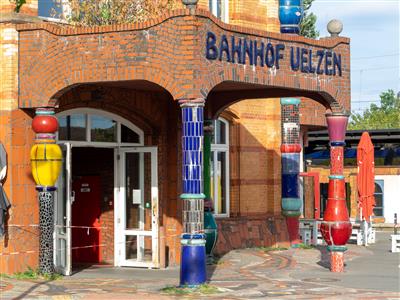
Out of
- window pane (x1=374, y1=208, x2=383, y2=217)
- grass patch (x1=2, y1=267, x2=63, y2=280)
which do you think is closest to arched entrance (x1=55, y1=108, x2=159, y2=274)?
grass patch (x1=2, y1=267, x2=63, y2=280)

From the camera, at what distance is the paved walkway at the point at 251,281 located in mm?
15109

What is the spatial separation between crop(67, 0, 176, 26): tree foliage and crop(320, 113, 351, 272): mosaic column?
419 centimetres

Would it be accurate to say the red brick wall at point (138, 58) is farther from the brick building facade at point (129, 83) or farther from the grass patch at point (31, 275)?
the grass patch at point (31, 275)

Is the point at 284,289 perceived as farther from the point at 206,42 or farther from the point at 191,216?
the point at 206,42

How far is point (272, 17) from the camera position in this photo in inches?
945

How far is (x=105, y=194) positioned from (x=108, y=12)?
4.38 meters

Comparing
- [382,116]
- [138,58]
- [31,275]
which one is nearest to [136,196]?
[31,275]

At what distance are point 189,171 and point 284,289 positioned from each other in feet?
8.67

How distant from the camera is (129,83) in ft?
56.4

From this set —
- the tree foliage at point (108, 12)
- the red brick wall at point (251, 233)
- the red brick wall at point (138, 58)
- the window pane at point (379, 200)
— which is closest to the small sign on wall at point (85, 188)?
the red brick wall at point (251, 233)

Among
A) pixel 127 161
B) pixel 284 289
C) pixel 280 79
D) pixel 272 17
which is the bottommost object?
pixel 284 289

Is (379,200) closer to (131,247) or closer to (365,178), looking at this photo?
(365,178)

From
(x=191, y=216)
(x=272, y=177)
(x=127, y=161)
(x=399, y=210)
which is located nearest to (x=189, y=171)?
(x=191, y=216)

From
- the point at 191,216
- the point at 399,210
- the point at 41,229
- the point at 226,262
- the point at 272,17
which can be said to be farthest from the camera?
the point at 399,210
